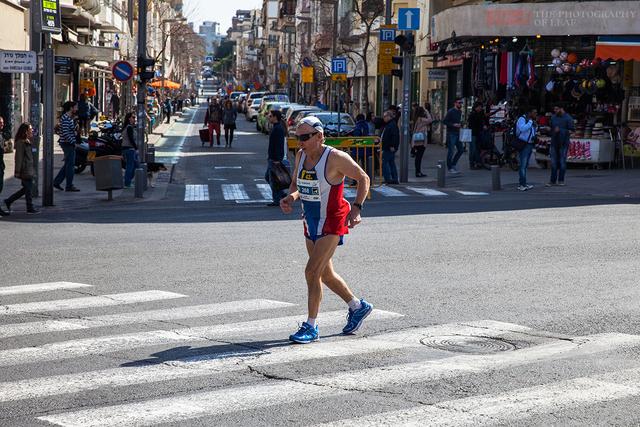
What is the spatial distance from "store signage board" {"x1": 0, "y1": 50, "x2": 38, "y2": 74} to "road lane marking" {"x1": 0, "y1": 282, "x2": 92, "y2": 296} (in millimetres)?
10894

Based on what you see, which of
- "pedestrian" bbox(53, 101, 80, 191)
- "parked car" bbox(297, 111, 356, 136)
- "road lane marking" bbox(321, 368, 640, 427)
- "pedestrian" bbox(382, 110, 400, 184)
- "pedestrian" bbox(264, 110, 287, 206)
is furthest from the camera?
"parked car" bbox(297, 111, 356, 136)

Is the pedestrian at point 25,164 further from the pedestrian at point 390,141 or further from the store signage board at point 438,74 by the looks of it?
the store signage board at point 438,74

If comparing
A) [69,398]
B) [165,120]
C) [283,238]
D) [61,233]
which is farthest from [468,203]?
[165,120]

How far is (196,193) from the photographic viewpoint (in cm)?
2492

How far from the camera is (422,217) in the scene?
62.8ft

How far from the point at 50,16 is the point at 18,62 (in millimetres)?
1279

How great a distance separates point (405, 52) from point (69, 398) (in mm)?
21629

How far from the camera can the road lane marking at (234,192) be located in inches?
941

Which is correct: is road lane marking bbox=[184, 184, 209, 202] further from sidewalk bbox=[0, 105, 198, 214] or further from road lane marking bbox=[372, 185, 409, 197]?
road lane marking bbox=[372, 185, 409, 197]

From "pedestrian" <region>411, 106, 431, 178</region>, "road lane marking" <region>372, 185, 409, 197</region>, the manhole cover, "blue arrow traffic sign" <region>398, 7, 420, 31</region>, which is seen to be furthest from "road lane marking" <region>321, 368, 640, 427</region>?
"pedestrian" <region>411, 106, 431, 178</region>

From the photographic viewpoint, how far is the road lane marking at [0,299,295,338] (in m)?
9.59

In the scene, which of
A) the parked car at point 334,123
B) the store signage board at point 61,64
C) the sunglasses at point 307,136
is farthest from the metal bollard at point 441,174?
the store signage board at point 61,64

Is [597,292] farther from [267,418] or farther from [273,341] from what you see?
[267,418]

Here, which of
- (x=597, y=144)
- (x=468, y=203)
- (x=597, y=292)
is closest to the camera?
(x=597, y=292)
